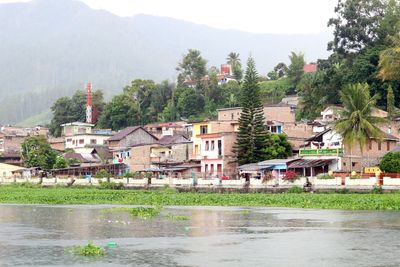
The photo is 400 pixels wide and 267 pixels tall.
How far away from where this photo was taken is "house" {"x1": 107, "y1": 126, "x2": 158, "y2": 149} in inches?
3533

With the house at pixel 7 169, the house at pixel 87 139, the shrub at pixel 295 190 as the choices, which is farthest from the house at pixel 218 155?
the house at pixel 87 139

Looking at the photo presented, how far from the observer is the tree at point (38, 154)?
86125mm

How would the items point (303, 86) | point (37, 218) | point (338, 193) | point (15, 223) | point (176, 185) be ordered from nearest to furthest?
1. point (15, 223)
2. point (37, 218)
3. point (338, 193)
4. point (176, 185)
5. point (303, 86)

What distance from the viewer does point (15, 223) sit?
35781 millimetres

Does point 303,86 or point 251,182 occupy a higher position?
point 303,86

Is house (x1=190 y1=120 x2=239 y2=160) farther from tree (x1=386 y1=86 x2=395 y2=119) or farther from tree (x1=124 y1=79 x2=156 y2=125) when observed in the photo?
tree (x1=124 y1=79 x2=156 y2=125)


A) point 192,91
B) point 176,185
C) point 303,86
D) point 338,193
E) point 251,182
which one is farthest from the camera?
point 192,91

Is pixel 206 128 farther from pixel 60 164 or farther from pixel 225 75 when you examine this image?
pixel 225 75

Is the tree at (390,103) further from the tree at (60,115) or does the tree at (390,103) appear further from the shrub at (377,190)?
the tree at (60,115)

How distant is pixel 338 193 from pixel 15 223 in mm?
23857

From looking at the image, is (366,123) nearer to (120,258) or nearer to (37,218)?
(37,218)

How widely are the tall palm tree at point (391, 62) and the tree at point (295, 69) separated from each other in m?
33.2

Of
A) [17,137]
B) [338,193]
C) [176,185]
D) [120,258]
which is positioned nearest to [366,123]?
[338,193]

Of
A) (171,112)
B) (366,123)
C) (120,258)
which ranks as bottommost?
(120,258)
